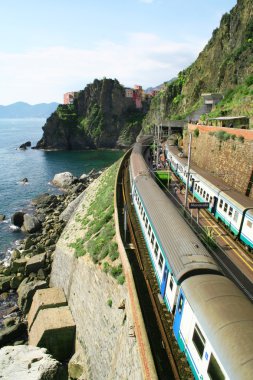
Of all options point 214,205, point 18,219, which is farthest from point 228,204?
point 18,219

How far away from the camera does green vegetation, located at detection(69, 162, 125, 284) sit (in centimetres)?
1788

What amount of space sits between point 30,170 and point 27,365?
71.5 m

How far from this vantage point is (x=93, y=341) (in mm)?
16953

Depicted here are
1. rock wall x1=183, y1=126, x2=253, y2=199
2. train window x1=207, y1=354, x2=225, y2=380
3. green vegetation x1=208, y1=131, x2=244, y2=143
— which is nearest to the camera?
train window x1=207, y1=354, x2=225, y2=380

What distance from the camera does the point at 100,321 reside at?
54.8 ft

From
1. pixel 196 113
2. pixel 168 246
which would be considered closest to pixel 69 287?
pixel 168 246

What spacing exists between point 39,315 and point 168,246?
11.9 meters

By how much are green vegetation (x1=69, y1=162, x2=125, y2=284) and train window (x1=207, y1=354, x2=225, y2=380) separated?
7.68 m

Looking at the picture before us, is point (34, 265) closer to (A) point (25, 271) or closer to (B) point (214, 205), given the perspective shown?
(A) point (25, 271)

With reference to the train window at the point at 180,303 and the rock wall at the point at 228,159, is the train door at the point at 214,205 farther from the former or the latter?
the train window at the point at 180,303

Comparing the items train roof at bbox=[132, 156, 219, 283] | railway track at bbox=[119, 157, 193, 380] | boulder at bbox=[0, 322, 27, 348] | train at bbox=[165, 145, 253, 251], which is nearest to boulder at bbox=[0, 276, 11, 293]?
boulder at bbox=[0, 322, 27, 348]

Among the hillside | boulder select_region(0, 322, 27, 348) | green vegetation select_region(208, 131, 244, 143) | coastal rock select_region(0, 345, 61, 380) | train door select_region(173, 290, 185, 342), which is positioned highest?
the hillside

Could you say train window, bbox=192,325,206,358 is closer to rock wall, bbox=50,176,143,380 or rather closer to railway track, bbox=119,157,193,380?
railway track, bbox=119,157,193,380

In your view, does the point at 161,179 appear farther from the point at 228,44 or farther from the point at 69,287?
the point at 228,44
